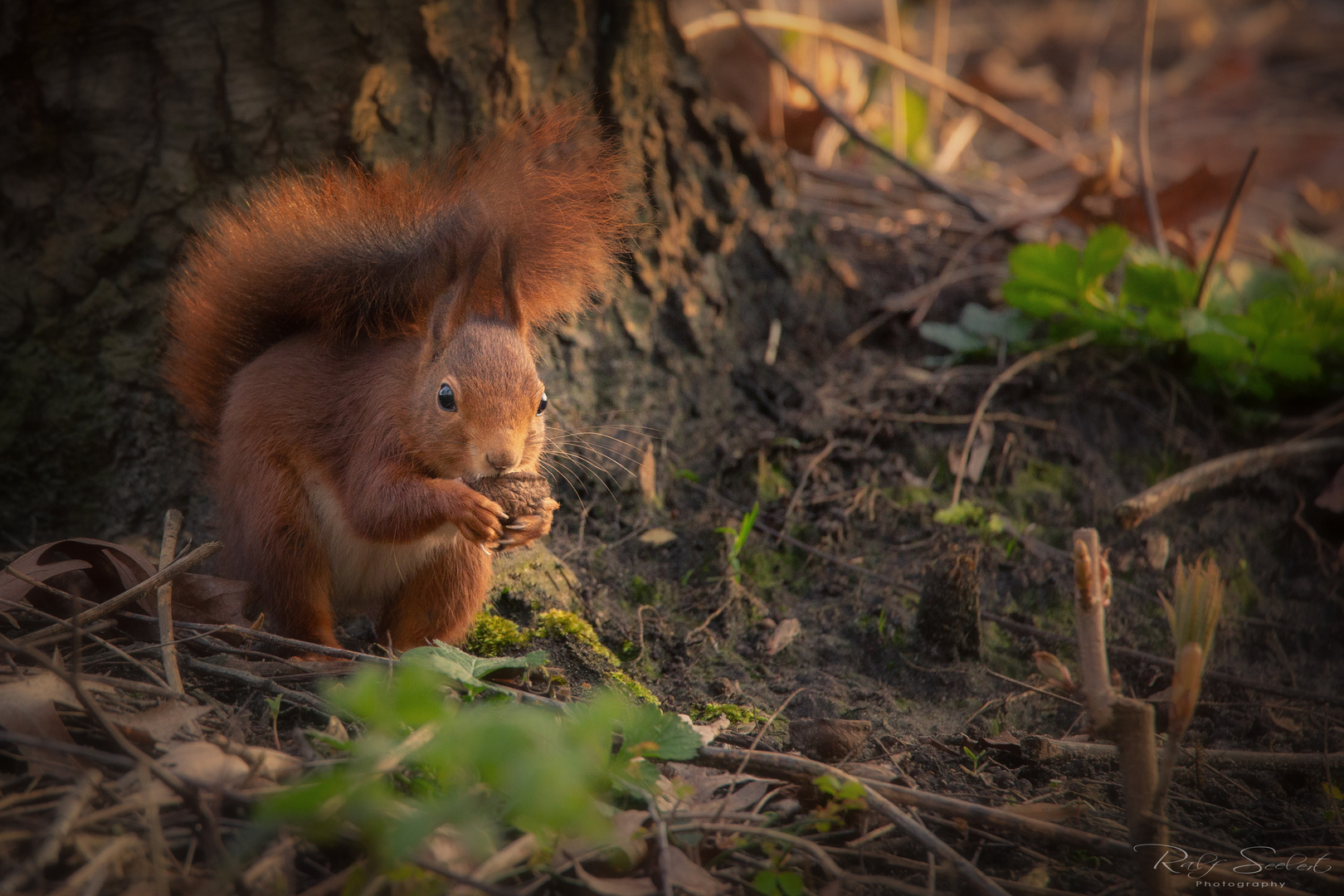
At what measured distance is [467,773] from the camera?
136 cm

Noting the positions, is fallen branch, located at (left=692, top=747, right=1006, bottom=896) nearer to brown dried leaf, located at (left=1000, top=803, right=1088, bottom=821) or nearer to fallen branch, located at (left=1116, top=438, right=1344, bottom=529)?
brown dried leaf, located at (left=1000, top=803, right=1088, bottom=821)

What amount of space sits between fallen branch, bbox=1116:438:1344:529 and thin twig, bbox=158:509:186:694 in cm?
182

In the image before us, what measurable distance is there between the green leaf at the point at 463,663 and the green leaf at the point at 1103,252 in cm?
183

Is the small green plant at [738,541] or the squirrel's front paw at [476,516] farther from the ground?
the squirrel's front paw at [476,516]

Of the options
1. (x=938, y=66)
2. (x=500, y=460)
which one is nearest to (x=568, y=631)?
(x=500, y=460)

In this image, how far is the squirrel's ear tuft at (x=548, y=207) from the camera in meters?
1.89

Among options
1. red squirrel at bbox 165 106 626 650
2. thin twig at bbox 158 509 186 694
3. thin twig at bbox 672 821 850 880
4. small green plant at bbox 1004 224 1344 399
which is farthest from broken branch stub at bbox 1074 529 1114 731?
small green plant at bbox 1004 224 1344 399

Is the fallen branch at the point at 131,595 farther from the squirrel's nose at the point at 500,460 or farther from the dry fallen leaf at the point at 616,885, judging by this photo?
the dry fallen leaf at the point at 616,885

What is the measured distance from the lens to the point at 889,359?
2850 mm

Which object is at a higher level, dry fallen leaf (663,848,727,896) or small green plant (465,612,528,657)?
dry fallen leaf (663,848,727,896)

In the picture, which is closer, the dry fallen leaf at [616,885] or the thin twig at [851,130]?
the dry fallen leaf at [616,885]

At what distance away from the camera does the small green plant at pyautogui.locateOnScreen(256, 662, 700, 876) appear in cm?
105

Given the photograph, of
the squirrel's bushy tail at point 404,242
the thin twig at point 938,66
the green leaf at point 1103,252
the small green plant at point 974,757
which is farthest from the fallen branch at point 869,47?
the small green plant at point 974,757

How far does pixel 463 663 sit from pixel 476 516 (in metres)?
0.26
